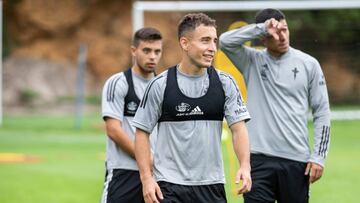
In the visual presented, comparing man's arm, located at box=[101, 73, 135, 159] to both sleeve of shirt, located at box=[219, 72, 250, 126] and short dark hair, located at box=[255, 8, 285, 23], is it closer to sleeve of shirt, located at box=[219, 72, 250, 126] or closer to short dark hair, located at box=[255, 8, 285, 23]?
short dark hair, located at box=[255, 8, 285, 23]

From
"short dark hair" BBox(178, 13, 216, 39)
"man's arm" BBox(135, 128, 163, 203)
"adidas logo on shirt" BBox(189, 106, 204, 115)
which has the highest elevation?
"short dark hair" BBox(178, 13, 216, 39)

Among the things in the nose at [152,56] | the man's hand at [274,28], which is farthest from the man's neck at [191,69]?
the nose at [152,56]

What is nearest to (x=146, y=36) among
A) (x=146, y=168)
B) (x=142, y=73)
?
(x=142, y=73)

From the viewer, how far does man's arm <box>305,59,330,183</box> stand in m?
7.54

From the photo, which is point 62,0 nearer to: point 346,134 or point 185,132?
point 346,134

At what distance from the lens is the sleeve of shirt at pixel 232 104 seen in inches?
247

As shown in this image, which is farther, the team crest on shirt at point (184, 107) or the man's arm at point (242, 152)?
the team crest on shirt at point (184, 107)

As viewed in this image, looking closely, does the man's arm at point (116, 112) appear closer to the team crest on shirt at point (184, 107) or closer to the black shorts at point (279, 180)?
the black shorts at point (279, 180)

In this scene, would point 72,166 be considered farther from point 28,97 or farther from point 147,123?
point 28,97

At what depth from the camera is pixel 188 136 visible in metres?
6.20

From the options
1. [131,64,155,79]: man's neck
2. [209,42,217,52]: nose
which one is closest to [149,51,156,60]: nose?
[131,64,155,79]: man's neck

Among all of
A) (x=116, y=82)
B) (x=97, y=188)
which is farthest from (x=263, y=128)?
(x=97, y=188)

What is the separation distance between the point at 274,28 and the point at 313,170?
123 cm

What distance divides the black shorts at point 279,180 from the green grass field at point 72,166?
4066 millimetres
